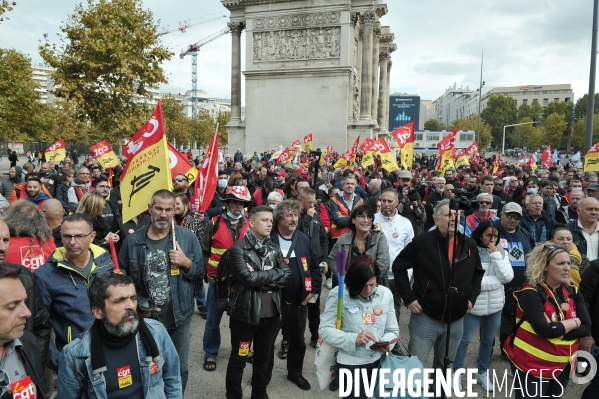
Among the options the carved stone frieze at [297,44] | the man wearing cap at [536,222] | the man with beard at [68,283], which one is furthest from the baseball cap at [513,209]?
the carved stone frieze at [297,44]

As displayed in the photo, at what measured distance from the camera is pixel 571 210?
7590 millimetres

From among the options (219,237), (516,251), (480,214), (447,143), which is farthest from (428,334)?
(447,143)

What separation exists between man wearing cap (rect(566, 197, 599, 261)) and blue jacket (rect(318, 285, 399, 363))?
11.8 feet

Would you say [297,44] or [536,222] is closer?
[536,222]

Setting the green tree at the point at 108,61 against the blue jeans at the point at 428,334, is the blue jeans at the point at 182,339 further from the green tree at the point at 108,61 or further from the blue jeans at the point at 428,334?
A: the green tree at the point at 108,61

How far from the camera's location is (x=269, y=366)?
4.62 m

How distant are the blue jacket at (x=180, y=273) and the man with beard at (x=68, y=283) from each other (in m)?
0.38

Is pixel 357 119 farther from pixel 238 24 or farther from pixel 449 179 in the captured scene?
pixel 449 179

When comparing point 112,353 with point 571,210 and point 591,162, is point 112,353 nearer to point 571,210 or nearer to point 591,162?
point 571,210

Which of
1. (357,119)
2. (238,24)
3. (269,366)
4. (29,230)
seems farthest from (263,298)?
(238,24)

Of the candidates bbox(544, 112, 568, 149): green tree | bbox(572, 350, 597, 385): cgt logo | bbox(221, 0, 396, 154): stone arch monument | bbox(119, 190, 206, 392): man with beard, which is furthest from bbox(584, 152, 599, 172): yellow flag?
bbox(544, 112, 568, 149): green tree

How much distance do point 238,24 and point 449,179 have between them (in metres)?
27.9

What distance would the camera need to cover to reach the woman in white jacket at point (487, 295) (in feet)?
15.3

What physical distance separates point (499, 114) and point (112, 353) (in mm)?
125284
